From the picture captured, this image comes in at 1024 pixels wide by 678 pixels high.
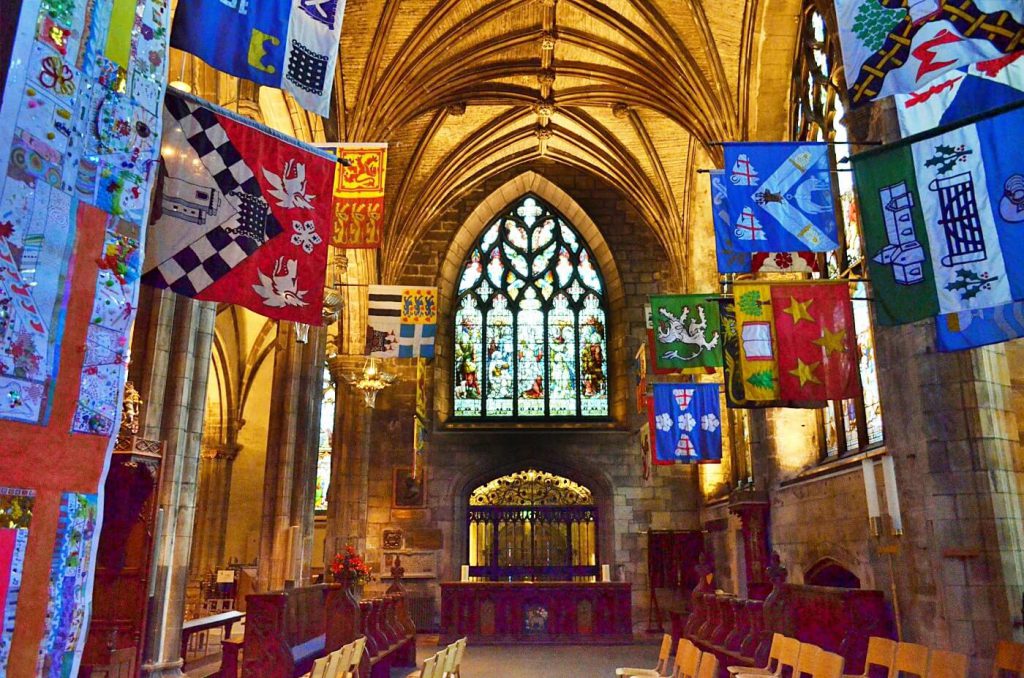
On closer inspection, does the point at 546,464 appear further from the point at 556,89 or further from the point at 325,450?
the point at 556,89

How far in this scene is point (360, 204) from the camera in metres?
10.4

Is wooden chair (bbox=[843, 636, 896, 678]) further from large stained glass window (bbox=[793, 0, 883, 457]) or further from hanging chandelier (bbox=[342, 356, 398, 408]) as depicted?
hanging chandelier (bbox=[342, 356, 398, 408])

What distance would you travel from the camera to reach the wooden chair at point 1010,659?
5.29 meters

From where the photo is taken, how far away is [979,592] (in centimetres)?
623

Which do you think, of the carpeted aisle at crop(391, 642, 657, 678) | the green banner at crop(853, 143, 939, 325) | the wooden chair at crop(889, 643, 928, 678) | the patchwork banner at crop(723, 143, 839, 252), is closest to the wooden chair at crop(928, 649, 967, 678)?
the wooden chair at crop(889, 643, 928, 678)

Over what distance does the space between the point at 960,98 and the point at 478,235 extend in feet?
53.6

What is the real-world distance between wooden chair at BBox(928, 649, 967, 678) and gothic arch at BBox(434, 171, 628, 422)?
14435 mm

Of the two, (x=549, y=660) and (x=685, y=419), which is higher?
(x=685, y=419)

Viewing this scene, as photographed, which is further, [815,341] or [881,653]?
[815,341]

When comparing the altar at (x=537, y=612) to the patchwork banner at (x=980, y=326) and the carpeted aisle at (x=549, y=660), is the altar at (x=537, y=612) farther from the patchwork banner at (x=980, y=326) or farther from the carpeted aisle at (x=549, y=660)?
the patchwork banner at (x=980, y=326)

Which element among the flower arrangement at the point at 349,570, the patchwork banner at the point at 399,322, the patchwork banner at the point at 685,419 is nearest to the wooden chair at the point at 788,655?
the flower arrangement at the point at 349,570

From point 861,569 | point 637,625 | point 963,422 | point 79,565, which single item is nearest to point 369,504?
point 637,625

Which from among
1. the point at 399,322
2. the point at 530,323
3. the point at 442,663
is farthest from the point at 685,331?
the point at 530,323

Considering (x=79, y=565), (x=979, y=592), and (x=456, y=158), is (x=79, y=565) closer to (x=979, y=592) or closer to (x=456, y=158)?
(x=979, y=592)
